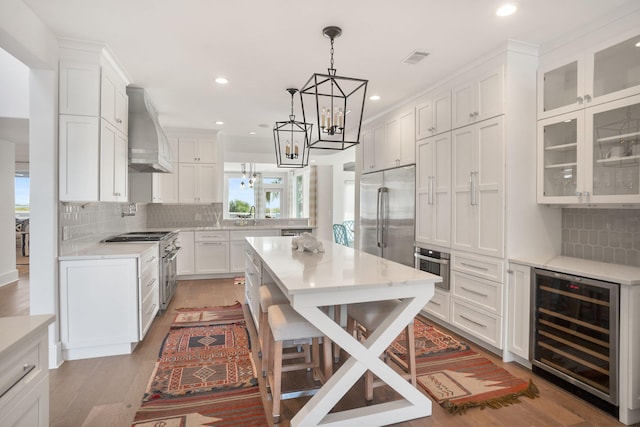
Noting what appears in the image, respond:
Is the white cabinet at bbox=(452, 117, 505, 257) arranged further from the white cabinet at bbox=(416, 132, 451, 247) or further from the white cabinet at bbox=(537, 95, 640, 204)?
the white cabinet at bbox=(537, 95, 640, 204)

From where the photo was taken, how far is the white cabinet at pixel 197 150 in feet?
19.7

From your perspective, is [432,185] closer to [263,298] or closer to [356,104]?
[356,104]

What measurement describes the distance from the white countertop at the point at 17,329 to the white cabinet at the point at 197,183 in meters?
4.99

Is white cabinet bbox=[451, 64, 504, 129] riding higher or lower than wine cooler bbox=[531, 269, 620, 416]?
higher

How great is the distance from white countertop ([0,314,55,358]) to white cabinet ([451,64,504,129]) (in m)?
3.26

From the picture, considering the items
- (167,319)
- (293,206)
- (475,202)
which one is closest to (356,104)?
(475,202)

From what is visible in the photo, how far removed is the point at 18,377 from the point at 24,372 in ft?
0.11

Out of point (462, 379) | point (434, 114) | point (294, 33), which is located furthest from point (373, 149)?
point (462, 379)

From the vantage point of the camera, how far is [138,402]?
2.27 m

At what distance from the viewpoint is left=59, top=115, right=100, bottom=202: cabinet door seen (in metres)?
2.84

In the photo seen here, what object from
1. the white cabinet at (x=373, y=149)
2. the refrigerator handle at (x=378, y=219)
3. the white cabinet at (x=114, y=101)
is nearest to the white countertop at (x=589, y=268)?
the refrigerator handle at (x=378, y=219)

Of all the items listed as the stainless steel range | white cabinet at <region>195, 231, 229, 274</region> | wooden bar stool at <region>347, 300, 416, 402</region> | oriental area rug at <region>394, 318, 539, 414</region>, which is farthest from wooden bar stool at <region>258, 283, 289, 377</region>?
white cabinet at <region>195, 231, 229, 274</region>

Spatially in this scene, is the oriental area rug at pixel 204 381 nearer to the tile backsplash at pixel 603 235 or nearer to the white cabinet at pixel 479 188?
the white cabinet at pixel 479 188

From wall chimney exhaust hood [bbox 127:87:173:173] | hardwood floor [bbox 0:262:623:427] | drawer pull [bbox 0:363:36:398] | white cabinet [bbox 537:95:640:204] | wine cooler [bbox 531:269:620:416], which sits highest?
wall chimney exhaust hood [bbox 127:87:173:173]
